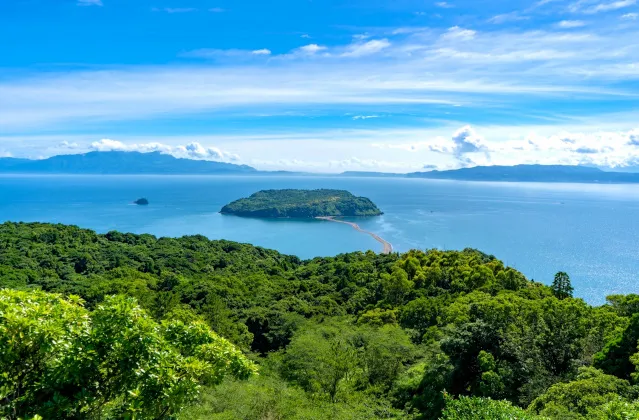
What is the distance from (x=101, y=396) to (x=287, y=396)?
9071 mm

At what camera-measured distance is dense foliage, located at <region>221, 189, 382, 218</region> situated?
123 meters

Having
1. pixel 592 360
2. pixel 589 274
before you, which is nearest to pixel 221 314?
pixel 592 360

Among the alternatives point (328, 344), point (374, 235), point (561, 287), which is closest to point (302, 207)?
point (374, 235)

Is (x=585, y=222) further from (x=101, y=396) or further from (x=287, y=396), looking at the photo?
(x=101, y=396)

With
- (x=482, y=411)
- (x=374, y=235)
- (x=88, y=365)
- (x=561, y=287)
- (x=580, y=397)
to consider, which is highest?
(x=88, y=365)

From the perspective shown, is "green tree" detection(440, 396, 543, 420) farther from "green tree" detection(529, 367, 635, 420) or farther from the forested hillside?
"green tree" detection(529, 367, 635, 420)

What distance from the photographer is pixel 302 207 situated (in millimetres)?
124000

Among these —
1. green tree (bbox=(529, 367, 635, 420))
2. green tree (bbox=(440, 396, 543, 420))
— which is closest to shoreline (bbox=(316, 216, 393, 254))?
green tree (bbox=(529, 367, 635, 420))

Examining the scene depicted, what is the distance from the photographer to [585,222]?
10631 centimetres

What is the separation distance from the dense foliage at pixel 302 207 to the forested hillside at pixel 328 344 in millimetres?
77265

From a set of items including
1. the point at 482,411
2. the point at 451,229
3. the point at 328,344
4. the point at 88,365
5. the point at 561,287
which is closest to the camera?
the point at 88,365

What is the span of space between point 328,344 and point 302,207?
107 metres

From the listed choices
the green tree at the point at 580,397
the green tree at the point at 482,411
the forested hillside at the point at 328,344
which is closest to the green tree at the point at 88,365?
the forested hillside at the point at 328,344

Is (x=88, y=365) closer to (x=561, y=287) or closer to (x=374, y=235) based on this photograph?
(x=561, y=287)
